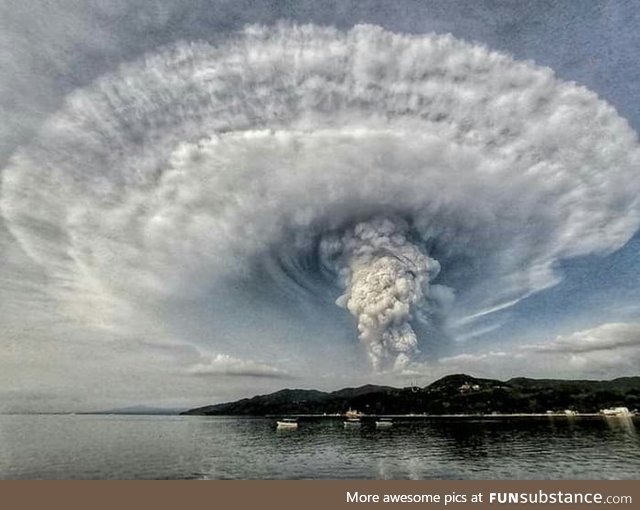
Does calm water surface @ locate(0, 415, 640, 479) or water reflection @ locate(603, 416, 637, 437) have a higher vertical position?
water reflection @ locate(603, 416, 637, 437)

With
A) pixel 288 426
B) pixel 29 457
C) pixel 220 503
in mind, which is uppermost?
pixel 288 426

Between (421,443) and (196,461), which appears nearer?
(196,461)

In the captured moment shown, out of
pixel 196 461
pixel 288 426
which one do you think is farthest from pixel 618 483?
pixel 288 426

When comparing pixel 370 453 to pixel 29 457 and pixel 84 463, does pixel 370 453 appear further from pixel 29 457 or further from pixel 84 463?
pixel 29 457

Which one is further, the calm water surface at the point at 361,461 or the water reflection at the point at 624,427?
the water reflection at the point at 624,427

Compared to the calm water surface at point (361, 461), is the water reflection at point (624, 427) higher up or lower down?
higher up

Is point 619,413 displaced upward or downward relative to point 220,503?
upward

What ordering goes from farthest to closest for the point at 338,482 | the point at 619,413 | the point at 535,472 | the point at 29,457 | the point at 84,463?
the point at 619,413 → the point at 29,457 → the point at 84,463 → the point at 535,472 → the point at 338,482

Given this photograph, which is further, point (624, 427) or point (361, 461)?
point (624, 427)

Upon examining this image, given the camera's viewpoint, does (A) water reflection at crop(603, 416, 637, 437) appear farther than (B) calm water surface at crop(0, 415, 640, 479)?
Yes

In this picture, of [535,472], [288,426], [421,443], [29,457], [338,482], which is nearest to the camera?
[338,482]

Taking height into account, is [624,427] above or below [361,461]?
above
